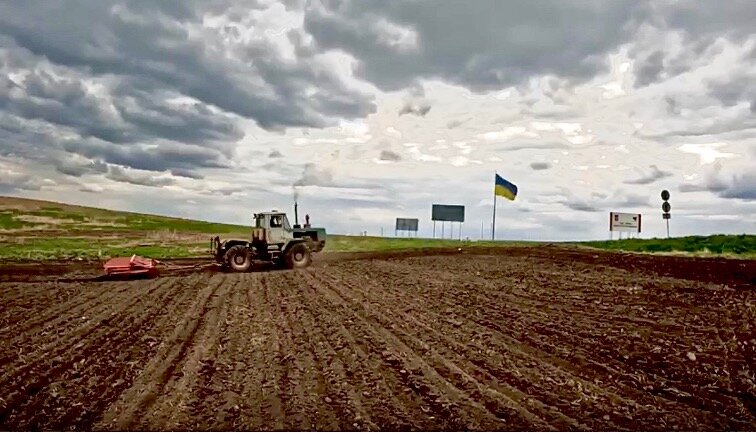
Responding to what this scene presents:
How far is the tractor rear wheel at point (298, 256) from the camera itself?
1099 inches

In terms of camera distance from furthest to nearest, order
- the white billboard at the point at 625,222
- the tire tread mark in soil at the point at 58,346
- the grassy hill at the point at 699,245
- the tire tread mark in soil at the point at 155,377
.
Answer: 1. the white billboard at the point at 625,222
2. the grassy hill at the point at 699,245
3. the tire tread mark in soil at the point at 58,346
4. the tire tread mark in soil at the point at 155,377

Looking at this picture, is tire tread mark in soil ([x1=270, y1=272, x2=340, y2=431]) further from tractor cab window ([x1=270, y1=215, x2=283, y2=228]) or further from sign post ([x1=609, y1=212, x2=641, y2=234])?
sign post ([x1=609, y1=212, x2=641, y2=234])

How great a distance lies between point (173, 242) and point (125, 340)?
134 ft

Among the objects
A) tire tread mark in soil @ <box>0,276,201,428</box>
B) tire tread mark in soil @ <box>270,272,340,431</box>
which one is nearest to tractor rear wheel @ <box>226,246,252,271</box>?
tire tread mark in soil @ <box>0,276,201,428</box>

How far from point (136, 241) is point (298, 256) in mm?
28953

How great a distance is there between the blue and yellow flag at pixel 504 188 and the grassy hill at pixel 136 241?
3.91m

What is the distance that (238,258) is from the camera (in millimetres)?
27172

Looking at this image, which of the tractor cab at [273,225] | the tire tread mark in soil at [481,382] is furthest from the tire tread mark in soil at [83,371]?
the tractor cab at [273,225]

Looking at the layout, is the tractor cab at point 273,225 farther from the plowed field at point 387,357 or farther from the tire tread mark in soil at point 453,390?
the tire tread mark in soil at point 453,390

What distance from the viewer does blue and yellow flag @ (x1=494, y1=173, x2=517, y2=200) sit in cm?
5022

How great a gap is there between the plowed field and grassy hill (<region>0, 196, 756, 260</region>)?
1416cm

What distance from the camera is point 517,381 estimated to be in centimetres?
915


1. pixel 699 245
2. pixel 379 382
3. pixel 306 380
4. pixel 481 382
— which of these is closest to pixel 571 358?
pixel 481 382

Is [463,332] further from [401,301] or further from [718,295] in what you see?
[718,295]
